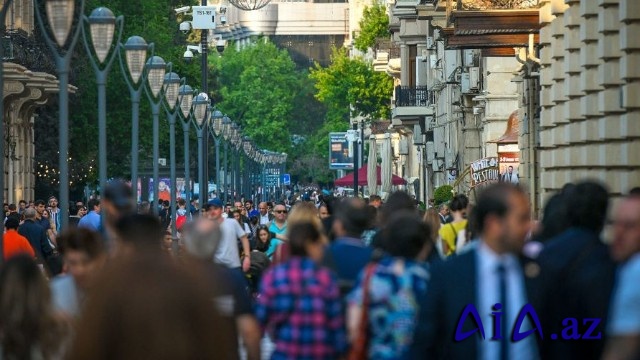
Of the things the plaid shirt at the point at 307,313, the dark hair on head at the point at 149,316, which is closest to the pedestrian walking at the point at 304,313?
the plaid shirt at the point at 307,313

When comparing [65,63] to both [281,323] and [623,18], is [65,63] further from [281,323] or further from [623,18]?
[281,323]

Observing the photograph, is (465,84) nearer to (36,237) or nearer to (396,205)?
(36,237)

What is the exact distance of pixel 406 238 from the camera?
11.3 meters

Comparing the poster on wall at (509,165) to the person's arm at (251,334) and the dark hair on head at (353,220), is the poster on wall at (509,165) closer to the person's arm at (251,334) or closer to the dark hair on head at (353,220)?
the dark hair on head at (353,220)

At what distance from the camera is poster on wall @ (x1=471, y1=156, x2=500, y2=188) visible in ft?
131

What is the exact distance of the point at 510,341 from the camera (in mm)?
9734

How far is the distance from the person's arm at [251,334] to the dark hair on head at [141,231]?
8.37 ft

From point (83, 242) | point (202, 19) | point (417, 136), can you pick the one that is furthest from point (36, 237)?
point (417, 136)

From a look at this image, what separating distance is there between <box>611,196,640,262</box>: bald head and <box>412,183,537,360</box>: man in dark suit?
62cm

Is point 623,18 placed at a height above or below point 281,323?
above

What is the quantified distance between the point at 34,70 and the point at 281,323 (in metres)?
40.6

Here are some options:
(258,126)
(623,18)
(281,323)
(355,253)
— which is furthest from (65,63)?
(258,126)

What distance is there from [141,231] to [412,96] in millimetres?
67273

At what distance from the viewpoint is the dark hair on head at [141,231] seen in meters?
8.38
